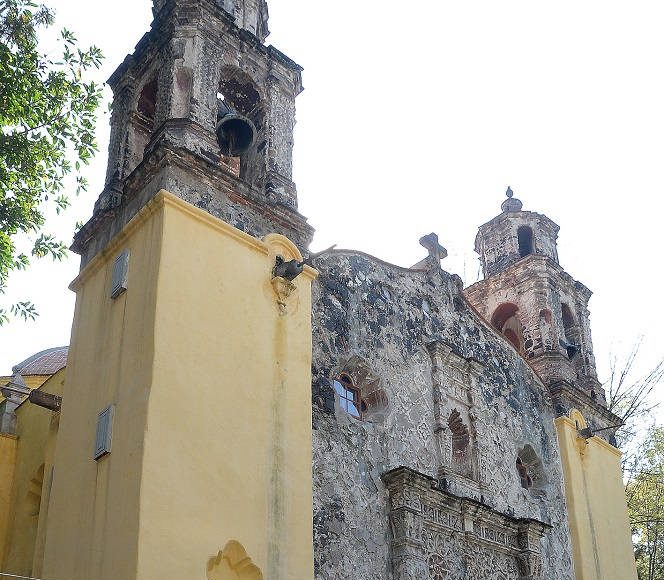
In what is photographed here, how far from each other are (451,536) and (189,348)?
393 cm

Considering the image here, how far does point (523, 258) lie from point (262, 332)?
7.14 metres

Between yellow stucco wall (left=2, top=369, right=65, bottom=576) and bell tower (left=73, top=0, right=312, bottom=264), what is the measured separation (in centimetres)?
238

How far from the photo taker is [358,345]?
10.3 metres

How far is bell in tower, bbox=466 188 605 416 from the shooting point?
14.0m

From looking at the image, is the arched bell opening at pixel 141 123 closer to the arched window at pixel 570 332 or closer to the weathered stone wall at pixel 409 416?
the weathered stone wall at pixel 409 416

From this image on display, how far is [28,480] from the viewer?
437 inches

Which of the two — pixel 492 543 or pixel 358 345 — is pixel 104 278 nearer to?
pixel 358 345

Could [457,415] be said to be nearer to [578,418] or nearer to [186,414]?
[578,418]

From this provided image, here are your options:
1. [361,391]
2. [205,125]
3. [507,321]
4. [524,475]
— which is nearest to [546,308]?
[507,321]

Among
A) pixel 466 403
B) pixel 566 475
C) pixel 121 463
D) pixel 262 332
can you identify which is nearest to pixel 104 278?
pixel 262 332

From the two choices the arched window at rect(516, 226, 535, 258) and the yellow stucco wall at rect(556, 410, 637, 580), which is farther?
the arched window at rect(516, 226, 535, 258)

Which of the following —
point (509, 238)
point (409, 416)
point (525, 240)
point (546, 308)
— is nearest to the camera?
point (409, 416)

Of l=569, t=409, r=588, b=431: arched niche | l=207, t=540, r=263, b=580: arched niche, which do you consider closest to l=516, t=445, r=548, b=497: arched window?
l=569, t=409, r=588, b=431: arched niche

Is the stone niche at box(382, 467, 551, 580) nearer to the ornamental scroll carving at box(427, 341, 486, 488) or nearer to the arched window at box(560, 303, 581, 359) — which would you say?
the ornamental scroll carving at box(427, 341, 486, 488)
